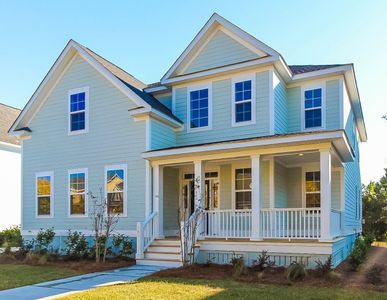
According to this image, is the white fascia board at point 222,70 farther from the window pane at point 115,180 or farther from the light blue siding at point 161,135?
the window pane at point 115,180

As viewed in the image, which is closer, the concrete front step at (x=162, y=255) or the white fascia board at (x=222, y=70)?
the concrete front step at (x=162, y=255)

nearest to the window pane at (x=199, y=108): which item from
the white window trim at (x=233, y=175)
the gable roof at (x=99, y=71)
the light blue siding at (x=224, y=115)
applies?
the light blue siding at (x=224, y=115)

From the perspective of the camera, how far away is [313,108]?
14.6 meters

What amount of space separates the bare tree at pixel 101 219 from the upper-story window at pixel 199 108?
4.33 m

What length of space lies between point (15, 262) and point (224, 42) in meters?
10.8

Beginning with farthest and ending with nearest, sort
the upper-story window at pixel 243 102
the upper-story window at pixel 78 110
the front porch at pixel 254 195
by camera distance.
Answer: the upper-story window at pixel 78 110
the upper-story window at pixel 243 102
the front porch at pixel 254 195

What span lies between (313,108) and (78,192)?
9473 mm

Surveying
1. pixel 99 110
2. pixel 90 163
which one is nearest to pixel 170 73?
pixel 99 110

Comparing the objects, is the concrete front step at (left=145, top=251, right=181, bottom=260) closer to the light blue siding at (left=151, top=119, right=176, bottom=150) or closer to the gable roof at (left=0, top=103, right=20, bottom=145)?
the light blue siding at (left=151, top=119, right=176, bottom=150)

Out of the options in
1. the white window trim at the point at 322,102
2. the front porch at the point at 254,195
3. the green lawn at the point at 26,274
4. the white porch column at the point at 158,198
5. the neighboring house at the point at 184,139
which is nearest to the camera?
the green lawn at the point at 26,274

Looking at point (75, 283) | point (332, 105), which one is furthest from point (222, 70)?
point (75, 283)

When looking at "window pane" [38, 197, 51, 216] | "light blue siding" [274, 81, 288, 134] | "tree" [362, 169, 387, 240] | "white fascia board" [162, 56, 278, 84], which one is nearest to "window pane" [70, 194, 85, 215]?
"window pane" [38, 197, 51, 216]

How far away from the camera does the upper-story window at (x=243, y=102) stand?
14.0 meters

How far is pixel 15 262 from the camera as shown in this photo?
13.4 m
